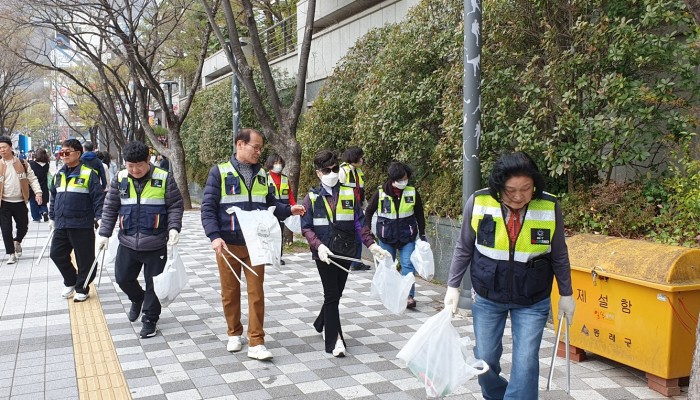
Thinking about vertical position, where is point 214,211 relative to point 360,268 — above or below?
above

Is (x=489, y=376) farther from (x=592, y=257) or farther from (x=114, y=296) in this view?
(x=114, y=296)

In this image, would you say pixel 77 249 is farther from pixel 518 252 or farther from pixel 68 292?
pixel 518 252

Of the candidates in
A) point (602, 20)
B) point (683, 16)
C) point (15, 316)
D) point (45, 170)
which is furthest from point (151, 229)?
point (45, 170)

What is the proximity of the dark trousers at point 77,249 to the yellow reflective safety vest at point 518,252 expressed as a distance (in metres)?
5.00

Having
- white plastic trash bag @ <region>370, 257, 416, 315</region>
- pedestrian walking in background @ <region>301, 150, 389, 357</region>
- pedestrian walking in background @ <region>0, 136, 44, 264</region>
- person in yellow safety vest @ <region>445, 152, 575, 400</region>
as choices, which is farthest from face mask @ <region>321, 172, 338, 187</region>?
pedestrian walking in background @ <region>0, 136, 44, 264</region>

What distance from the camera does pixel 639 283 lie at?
4.23m

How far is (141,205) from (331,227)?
5.94 feet

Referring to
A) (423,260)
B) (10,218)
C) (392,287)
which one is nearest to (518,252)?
(392,287)

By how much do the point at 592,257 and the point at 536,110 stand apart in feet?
8.07

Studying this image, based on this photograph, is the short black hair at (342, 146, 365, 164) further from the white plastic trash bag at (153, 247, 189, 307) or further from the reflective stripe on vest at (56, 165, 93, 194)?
the reflective stripe on vest at (56, 165, 93, 194)

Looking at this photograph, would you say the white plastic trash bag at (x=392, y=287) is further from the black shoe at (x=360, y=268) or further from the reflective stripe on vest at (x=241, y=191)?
the black shoe at (x=360, y=268)

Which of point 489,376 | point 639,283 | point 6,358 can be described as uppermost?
point 639,283

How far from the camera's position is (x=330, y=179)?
5266 mm

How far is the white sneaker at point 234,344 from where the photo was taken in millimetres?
5336
